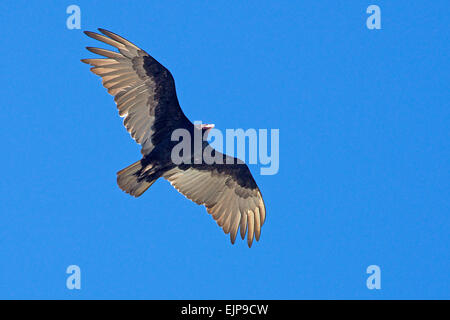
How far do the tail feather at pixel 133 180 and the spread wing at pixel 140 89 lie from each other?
0.35 m

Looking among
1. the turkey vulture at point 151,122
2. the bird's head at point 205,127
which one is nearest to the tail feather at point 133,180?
the turkey vulture at point 151,122

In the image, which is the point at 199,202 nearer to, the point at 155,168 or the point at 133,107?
the point at 155,168

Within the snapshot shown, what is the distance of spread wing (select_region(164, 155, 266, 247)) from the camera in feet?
37.1

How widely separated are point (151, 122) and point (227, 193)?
1.82 m

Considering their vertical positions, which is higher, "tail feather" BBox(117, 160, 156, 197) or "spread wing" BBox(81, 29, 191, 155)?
"spread wing" BBox(81, 29, 191, 155)

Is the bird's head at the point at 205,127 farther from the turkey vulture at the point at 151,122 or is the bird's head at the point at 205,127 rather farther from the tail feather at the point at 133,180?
the tail feather at the point at 133,180

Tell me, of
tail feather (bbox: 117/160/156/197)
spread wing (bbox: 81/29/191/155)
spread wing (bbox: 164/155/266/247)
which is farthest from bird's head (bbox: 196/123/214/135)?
tail feather (bbox: 117/160/156/197)

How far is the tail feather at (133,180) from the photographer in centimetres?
1038

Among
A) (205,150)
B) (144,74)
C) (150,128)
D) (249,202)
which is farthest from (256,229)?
(144,74)

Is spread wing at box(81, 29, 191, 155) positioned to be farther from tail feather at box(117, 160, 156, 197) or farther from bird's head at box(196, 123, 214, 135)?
tail feather at box(117, 160, 156, 197)

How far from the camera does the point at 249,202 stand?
11477 mm

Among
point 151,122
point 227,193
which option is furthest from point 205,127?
point 227,193

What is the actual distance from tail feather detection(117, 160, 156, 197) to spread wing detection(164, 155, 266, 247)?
0.87 metres
